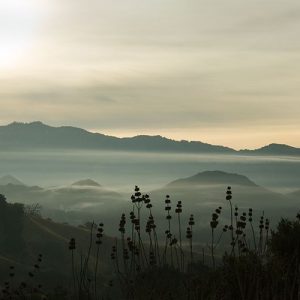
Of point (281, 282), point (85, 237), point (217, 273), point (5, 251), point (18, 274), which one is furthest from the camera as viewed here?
point (85, 237)

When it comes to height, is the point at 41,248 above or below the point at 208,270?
below

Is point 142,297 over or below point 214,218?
below

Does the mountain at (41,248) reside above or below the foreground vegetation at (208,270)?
below

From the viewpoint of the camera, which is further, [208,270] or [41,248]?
[41,248]

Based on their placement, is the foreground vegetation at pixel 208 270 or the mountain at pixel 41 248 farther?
the mountain at pixel 41 248

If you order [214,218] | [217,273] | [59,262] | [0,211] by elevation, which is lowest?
[59,262]

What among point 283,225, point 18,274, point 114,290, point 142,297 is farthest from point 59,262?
point 142,297

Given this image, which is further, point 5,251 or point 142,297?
point 5,251

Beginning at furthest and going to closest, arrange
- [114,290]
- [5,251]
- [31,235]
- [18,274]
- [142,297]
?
[31,235] < [5,251] < [18,274] < [114,290] < [142,297]

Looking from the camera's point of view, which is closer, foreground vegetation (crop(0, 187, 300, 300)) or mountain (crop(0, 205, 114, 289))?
foreground vegetation (crop(0, 187, 300, 300))

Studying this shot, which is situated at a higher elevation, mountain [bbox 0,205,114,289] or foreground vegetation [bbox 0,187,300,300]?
foreground vegetation [bbox 0,187,300,300]

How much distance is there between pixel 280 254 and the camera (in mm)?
17406

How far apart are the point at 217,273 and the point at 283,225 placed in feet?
18.8

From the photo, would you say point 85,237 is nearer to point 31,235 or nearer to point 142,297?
point 31,235
